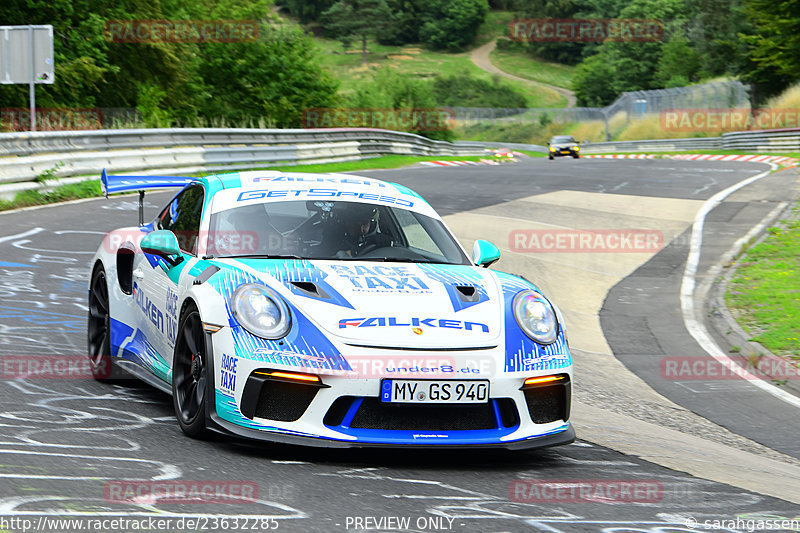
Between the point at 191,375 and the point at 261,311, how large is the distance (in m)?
0.59

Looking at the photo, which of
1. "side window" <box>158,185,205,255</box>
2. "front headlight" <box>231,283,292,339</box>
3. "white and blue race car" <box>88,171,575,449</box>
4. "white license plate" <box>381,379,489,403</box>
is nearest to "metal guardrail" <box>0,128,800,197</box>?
"side window" <box>158,185,205,255</box>

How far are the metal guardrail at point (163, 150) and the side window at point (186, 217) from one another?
9.43 meters

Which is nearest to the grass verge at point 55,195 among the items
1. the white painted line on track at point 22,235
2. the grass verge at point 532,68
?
the white painted line on track at point 22,235

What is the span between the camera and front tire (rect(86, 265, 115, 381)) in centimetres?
665

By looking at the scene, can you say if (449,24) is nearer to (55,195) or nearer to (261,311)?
(55,195)

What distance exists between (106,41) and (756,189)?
775 inches

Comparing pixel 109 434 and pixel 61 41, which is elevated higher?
pixel 61 41

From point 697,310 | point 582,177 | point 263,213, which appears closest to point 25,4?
point 582,177

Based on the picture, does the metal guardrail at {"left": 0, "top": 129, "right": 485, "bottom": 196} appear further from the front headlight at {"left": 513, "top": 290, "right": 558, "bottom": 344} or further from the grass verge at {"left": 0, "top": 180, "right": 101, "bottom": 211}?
the front headlight at {"left": 513, "top": 290, "right": 558, "bottom": 344}

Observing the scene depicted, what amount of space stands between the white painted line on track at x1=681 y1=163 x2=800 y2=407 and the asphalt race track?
0.11 meters

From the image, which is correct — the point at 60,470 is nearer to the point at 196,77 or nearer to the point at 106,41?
the point at 106,41

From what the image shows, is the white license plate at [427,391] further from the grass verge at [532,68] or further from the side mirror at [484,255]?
the grass verge at [532,68]

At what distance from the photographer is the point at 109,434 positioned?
5.05 meters

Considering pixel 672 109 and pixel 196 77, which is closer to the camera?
pixel 196 77
